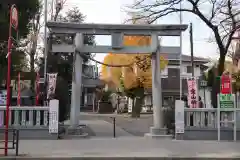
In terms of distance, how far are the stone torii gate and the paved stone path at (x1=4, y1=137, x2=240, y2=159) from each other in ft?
5.15

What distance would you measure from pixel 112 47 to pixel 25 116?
16.2ft

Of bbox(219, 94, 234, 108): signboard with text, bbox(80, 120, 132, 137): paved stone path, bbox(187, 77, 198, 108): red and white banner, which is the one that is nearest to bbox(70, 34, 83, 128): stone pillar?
bbox(80, 120, 132, 137): paved stone path

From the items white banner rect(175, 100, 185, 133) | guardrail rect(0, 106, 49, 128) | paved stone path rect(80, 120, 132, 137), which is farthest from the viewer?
paved stone path rect(80, 120, 132, 137)

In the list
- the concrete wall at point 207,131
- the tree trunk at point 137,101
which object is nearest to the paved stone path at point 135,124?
the tree trunk at point 137,101

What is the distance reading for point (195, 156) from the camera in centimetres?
1346

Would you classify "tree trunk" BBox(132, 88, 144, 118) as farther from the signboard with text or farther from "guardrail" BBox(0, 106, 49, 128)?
"guardrail" BBox(0, 106, 49, 128)

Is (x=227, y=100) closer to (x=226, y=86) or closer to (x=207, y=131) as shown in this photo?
(x=226, y=86)

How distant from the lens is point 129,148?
1520 cm

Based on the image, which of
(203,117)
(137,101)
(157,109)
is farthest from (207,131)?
(137,101)

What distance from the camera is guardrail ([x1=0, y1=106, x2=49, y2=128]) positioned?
18.0 m

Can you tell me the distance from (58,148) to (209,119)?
7112 mm

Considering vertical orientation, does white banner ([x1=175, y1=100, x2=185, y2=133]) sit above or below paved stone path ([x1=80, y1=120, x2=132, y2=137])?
above

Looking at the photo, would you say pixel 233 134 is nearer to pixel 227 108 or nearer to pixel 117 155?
pixel 227 108

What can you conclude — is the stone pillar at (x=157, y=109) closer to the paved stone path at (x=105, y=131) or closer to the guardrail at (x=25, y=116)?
the paved stone path at (x=105, y=131)
